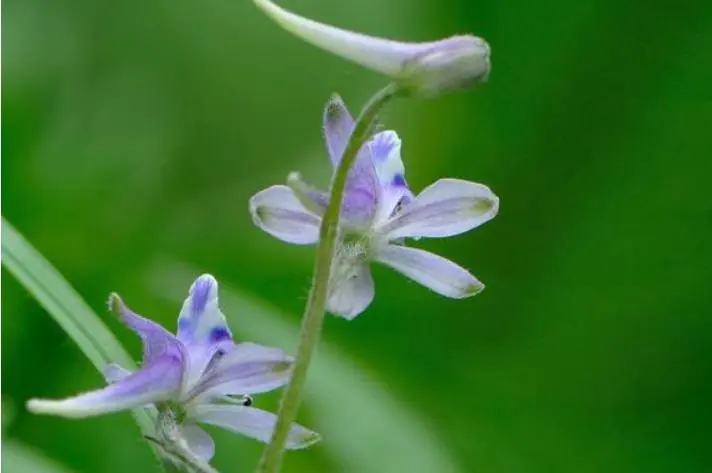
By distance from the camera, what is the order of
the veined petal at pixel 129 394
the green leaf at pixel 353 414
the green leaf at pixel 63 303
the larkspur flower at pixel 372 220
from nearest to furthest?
1. the veined petal at pixel 129 394
2. the larkspur flower at pixel 372 220
3. the green leaf at pixel 63 303
4. the green leaf at pixel 353 414

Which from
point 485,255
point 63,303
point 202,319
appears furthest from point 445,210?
point 485,255

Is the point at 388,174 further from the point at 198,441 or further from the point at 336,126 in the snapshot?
the point at 198,441

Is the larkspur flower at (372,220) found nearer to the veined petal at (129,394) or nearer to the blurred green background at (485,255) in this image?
the veined petal at (129,394)

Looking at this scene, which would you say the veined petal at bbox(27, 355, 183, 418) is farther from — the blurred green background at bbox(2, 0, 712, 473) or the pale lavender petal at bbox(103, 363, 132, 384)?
the blurred green background at bbox(2, 0, 712, 473)

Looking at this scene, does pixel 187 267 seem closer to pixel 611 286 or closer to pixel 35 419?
pixel 35 419

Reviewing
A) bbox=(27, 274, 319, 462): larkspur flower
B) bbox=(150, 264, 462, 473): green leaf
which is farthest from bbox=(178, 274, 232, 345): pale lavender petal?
bbox=(150, 264, 462, 473): green leaf

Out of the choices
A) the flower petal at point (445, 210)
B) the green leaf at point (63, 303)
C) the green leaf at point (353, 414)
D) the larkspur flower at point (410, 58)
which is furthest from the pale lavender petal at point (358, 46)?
the green leaf at point (353, 414)
